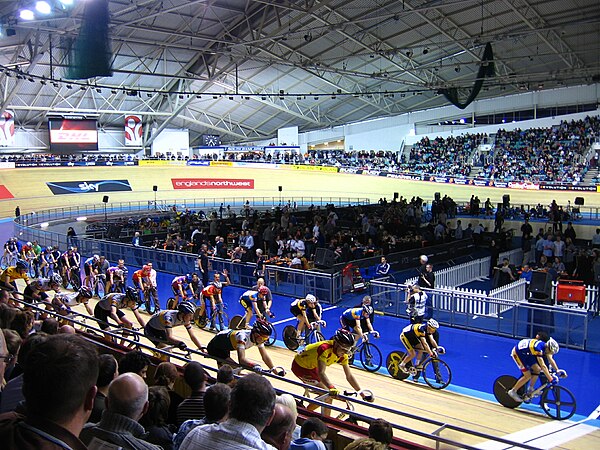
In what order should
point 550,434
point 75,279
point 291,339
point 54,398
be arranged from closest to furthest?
point 54,398
point 550,434
point 291,339
point 75,279

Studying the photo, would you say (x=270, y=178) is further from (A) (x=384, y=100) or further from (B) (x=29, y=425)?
(B) (x=29, y=425)

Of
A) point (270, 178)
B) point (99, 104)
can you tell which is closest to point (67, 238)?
point (270, 178)

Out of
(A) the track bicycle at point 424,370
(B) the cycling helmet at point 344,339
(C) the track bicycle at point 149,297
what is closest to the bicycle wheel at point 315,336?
(A) the track bicycle at point 424,370

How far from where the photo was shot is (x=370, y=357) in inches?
375

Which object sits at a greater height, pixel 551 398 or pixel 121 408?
pixel 121 408

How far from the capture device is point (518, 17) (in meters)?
27.4

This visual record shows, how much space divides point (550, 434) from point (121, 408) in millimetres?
5655

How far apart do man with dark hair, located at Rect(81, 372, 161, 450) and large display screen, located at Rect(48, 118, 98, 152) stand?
152ft

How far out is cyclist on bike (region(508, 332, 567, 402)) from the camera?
23.7 ft

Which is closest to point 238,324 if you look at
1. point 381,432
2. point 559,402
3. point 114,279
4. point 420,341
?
point 420,341

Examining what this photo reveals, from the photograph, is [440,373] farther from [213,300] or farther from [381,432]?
[381,432]

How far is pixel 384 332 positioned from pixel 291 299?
3.63 meters

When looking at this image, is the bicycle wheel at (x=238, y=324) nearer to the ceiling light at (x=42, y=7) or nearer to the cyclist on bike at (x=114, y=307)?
the cyclist on bike at (x=114, y=307)

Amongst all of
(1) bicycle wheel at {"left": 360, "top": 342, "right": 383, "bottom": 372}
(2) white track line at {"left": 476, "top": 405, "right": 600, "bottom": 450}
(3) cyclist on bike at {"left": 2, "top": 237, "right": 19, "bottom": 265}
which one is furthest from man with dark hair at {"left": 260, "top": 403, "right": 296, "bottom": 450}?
(3) cyclist on bike at {"left": 2, "top": 237, "right": 19, "bottom": 265}
